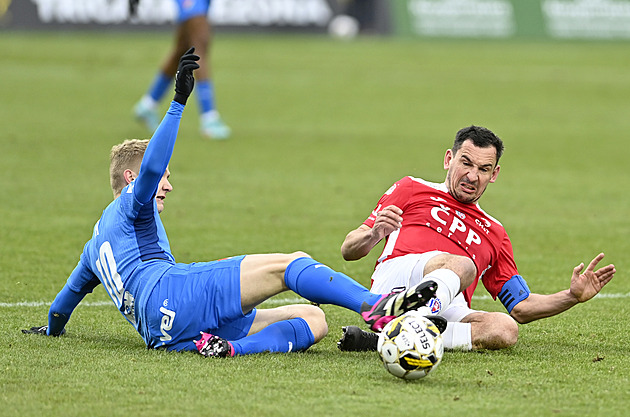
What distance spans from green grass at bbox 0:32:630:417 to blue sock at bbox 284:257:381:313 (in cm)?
34

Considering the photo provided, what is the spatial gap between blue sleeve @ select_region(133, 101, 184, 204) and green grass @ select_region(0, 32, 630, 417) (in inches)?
33.1

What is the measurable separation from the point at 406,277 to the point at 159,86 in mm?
10127

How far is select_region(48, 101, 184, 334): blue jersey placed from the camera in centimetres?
522

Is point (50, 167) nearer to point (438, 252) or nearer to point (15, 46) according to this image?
point (438, 252)

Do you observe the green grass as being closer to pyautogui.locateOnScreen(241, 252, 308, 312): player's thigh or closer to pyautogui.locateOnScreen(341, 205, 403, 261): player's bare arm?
pyautogui.locateOnScreen(241, 252, 308, 312): player's thigh

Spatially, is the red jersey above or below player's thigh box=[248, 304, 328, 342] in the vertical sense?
above

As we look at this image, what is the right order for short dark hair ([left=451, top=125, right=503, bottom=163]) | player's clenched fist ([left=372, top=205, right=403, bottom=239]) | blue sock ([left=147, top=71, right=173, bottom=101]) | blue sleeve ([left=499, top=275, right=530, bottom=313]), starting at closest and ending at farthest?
player's clenched fist ([left=372, top=205, right=403, bottom=239])
blue sleeve ([left=499, top=275, right=530, bottom=313])
short dark hair ([left=451, top=125, right=503, bottom=163])
blue sock ([left=147, top=71, right=173, bottom=101])

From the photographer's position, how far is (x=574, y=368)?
5.21 m

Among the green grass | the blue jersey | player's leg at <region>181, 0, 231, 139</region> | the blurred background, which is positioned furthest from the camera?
the blurred background

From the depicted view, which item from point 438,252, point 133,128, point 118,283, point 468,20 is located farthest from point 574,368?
point 468,20

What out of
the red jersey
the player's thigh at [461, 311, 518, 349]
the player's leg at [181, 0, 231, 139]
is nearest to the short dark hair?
the red jersey

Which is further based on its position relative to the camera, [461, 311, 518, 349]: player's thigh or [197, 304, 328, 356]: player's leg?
[461, 311, 518, 349]: player's thigh

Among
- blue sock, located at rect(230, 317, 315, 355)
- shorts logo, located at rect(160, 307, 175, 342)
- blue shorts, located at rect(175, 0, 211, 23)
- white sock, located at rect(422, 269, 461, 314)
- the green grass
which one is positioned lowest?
the green grass

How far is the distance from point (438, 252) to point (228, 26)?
79.4ft
